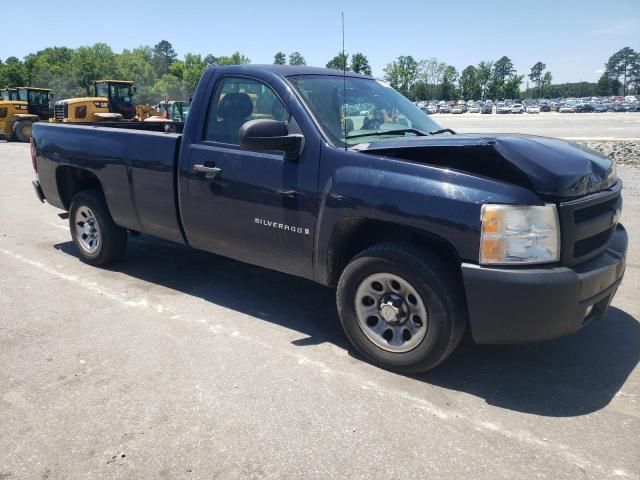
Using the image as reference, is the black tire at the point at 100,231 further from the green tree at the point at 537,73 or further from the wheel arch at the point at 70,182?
the green tree at the point at 537,73

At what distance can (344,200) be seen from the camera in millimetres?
3580

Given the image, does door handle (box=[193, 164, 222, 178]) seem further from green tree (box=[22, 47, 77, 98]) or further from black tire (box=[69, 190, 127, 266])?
green tree (box=[22, 47, 77, 98])

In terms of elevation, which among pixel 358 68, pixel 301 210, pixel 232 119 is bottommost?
pixel 301 210

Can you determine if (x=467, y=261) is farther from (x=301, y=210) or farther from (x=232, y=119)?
(x=232, y=119)

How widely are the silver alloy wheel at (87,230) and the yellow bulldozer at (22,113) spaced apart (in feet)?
66.7

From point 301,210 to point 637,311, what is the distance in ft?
9.83

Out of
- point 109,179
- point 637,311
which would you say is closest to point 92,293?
point 109,179

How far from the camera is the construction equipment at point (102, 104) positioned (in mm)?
23859

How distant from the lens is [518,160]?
3.09 m

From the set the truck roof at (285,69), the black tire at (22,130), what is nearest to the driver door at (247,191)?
the truck roof at (285,69)

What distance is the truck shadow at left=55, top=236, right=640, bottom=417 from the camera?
10.9 feet

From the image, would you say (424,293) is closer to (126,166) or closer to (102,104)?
(126,166)

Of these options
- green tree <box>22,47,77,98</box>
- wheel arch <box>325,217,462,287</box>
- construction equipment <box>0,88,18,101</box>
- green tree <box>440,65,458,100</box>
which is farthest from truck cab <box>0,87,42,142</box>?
green tree <box>440,65,458,100</box>

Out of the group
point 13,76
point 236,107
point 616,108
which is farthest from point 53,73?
point 236,107
